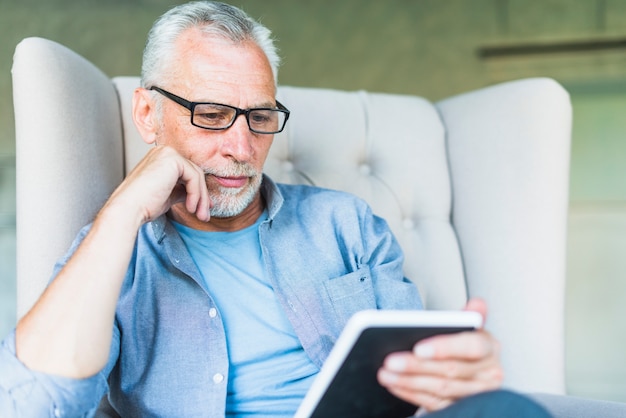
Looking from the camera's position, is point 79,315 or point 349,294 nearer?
point 79,315

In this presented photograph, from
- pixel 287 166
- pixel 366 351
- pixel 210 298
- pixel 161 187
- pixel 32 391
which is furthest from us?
pixel 287 166

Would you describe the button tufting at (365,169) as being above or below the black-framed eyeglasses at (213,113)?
below

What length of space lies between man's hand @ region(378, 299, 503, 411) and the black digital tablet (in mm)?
13

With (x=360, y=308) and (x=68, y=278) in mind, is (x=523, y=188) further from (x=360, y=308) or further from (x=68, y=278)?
(x=68, y=278)

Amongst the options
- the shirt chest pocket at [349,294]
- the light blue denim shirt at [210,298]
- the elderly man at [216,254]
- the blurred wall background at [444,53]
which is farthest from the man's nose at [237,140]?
the blurred wall background at [444,53]

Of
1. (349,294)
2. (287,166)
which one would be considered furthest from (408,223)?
(349,294)

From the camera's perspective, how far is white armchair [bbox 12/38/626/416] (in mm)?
1190

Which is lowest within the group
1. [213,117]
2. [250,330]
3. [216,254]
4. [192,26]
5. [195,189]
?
[250,330]

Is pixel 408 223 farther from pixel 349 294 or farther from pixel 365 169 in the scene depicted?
pixel 349 294

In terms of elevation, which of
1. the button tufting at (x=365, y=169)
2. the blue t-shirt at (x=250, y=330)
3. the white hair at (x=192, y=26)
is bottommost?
the blue t-shirt at (x=250, y=330)

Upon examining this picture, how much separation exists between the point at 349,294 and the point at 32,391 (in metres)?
0.56

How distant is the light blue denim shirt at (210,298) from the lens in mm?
1086

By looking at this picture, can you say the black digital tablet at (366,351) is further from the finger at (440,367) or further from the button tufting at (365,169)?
the button tufting at (365,169)

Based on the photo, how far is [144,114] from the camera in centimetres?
127
